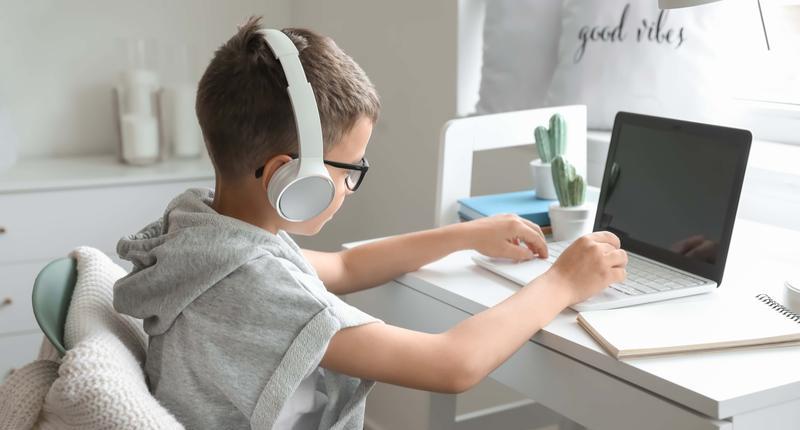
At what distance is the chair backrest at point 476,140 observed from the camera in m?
1.61

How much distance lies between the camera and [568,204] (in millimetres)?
1474

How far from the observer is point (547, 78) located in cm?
205

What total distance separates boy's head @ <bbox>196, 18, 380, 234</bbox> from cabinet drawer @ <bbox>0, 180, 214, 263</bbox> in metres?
1.38

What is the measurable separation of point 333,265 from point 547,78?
0.87 m

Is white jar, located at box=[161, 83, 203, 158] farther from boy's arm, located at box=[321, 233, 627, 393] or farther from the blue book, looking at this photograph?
boy's arm, located at box=[321, 233, 627, 393]

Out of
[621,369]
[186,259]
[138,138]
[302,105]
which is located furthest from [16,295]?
[621,369]

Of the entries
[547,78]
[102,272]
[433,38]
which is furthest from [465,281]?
[433,38]

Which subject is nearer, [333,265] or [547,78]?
[333,265]

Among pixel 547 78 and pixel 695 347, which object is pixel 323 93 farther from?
pixel 547 78

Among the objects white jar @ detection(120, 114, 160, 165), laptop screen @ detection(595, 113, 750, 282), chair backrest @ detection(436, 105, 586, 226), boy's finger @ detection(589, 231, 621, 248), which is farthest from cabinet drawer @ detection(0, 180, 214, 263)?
boy's finger @ detection(589, 231, 621, 248)

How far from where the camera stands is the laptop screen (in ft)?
4.07

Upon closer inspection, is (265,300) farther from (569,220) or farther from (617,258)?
(569,220)

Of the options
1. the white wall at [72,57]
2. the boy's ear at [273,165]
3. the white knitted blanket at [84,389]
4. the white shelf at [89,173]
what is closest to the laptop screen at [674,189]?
the boy's ear at [273,165]

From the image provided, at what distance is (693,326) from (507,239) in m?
0.35
